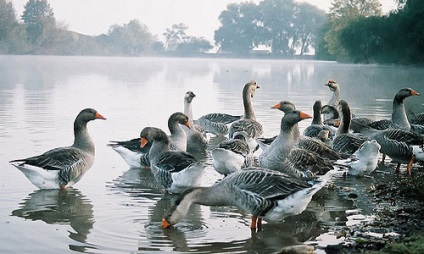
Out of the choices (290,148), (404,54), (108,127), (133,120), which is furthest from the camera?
(404,54)

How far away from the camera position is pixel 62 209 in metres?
9.66

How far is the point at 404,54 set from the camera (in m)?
64.3

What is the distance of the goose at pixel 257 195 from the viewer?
8094mm

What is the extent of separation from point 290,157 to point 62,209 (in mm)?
3412

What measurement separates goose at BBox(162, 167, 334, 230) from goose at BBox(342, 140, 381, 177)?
123 inches

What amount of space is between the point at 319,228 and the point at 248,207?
1061 mm

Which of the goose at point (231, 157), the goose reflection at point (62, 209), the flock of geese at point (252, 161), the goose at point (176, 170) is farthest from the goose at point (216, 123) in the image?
the goose reflection at point (62, 209)

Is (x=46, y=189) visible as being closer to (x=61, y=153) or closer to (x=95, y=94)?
(x=61, y=153)

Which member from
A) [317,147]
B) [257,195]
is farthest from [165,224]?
[317,147]

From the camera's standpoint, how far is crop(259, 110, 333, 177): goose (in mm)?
10039

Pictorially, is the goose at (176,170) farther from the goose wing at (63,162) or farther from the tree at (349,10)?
the tree at (349,10)

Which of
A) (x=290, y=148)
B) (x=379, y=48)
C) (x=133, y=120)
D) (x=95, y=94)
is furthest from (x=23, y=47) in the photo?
(x=290, y=148)

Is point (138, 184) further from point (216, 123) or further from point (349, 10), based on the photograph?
point (349, 10)

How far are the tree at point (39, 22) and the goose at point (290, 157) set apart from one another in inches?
6475
